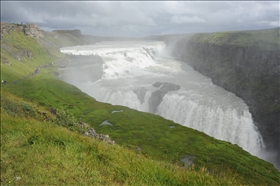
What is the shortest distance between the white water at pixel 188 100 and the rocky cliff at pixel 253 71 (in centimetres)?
242

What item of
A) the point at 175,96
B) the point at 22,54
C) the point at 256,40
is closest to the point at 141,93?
the point at 175,96

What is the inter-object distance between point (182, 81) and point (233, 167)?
52.6 metres

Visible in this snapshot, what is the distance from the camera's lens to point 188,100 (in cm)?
5562

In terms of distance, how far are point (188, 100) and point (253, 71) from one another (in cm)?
2504

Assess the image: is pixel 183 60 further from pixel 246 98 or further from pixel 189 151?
pixel 189 151

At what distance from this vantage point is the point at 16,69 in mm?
77812

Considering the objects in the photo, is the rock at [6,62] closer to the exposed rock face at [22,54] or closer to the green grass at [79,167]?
the exposed rock face at [22,54]

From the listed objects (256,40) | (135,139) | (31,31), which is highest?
(31,31)

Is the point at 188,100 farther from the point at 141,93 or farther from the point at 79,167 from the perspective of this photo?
the point at 79,167

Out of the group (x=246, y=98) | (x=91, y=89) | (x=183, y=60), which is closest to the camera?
(x=246, y=98)

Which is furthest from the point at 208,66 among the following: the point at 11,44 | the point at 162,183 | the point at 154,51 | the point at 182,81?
the point at 162,183

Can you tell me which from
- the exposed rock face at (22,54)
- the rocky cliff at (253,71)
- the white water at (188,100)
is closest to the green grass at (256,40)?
the rocky cliff at (253,71)

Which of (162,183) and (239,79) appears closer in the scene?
(162,183)

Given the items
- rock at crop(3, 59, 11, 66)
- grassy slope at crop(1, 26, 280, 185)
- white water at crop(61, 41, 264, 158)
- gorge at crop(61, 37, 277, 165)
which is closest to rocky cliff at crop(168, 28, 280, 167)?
gorge at crop(61, 37, 277, 165)
